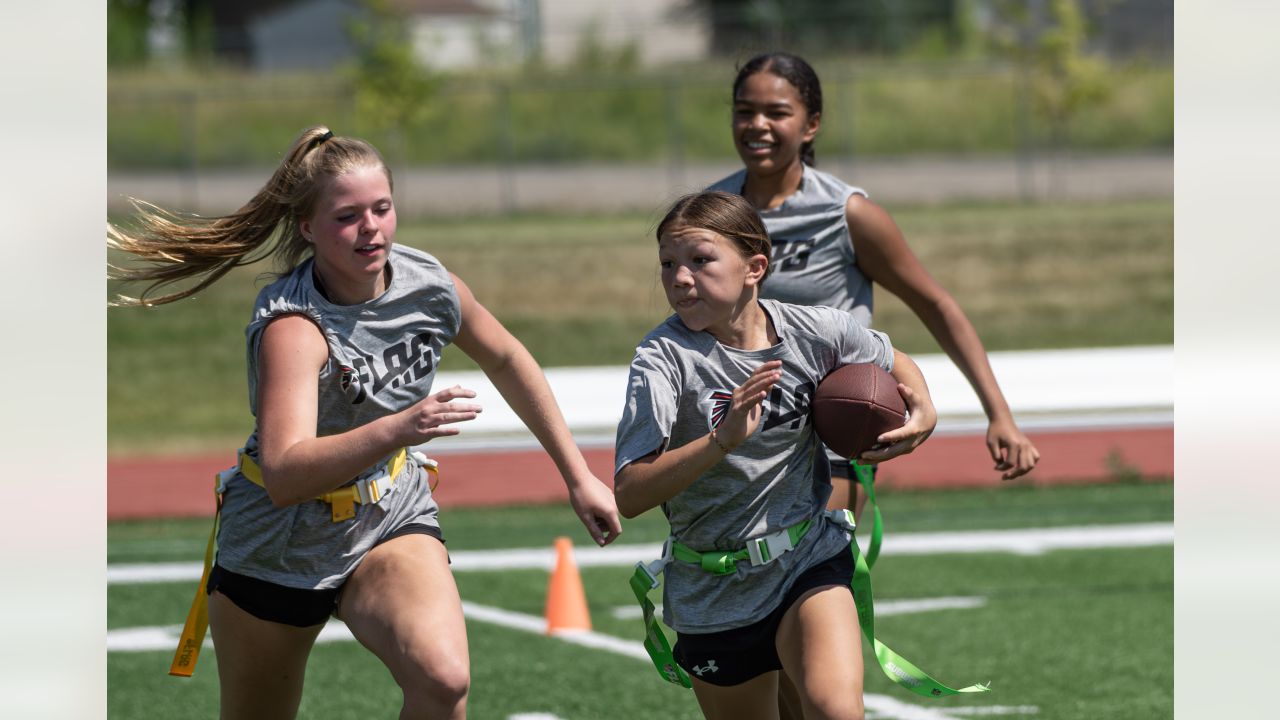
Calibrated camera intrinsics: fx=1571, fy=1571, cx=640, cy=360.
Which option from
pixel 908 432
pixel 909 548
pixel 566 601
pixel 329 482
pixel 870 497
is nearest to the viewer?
pixel 329 482

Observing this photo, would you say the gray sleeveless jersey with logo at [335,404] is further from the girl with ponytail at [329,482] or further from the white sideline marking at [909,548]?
the white sideline marking at [909,548]

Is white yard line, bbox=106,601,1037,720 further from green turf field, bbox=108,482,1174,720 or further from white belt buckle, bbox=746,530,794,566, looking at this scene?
white belt buckle, bbox=746,530,794,566

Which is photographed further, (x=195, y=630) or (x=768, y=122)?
(x=768, y=122)

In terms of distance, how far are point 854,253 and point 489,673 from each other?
8.57 ft

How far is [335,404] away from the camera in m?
4.13

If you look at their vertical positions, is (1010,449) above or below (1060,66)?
below

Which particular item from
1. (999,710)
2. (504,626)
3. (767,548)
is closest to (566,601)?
(504,626)

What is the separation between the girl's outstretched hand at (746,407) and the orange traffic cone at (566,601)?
383cm

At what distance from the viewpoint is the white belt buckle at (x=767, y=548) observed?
4.08 meters

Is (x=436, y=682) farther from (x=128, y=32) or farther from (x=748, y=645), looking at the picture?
(x=128, y=32)

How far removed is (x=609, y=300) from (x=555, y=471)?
8835mm

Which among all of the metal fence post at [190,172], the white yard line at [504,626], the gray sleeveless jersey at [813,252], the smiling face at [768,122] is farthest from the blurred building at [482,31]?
the gray sleeveless jersey at [813,252]
